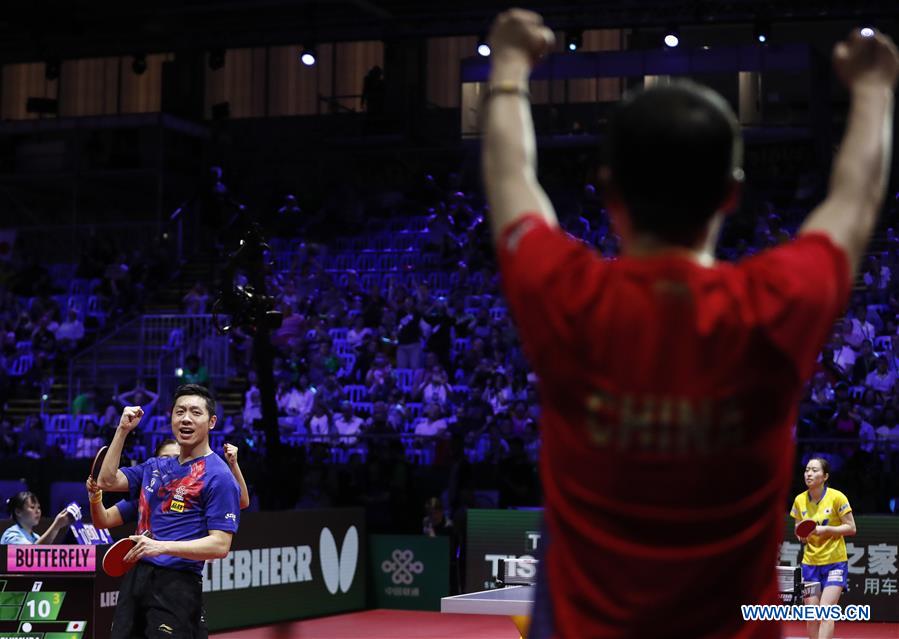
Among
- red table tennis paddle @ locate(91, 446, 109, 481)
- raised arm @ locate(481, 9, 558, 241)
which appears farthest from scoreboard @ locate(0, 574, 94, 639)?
raised arm @ locate(481, 9, 558, 241)

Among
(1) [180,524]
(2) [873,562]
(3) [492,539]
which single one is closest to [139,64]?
(3) [492,539]

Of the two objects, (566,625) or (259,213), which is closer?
(566,625)

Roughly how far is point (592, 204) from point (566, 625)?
80.0 feet

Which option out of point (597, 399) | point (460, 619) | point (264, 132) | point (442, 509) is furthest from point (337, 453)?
→ point (597, 399)

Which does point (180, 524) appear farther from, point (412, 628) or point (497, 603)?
point (412, 628)

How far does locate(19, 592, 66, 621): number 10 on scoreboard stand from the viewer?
10102mm

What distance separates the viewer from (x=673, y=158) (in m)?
1.85

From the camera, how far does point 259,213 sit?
1164 inches

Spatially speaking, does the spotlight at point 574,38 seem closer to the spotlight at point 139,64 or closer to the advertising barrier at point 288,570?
the spotlight at point 139,64

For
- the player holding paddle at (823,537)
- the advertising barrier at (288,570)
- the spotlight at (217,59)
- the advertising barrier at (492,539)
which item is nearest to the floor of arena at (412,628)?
the advertising barrier at (288,570)

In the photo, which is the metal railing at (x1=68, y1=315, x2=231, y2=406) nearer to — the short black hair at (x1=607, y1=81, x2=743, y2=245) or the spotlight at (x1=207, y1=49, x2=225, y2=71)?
the spotlight at (x1=207, y1=49, x2=225, y2=71)

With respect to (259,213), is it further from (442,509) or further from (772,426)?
(772,426)

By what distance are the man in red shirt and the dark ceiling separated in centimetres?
2255

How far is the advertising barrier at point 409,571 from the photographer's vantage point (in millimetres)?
17781
